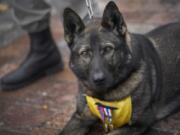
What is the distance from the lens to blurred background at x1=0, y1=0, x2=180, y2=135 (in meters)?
3.73

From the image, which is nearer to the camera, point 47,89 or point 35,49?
point 47,89

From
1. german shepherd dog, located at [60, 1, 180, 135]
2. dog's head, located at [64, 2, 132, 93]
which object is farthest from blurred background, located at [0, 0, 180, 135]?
dog's head, located at [64, 2, 132, 93]

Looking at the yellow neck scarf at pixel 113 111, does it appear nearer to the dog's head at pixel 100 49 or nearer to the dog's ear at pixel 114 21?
the dog's head at pixel 100 49

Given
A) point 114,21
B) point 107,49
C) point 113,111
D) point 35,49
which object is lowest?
point 113,111

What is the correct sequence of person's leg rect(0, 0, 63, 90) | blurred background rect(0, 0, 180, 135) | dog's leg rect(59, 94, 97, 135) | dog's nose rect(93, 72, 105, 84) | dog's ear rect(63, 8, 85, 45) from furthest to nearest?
person's leg rect(0, 0, 63, 90) < blurred background rect(0, 0, 180, 135) < dog's leg rect(59, 94, 97, 135) < dog's ear rect(63, 8, 85, 45) < dog's nose rect(93, 72, 105, 84)

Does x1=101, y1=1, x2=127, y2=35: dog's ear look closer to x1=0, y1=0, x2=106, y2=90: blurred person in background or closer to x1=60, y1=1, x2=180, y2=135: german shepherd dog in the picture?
x1=60, y1=1, x2=180, y2=135: german shepherd dog

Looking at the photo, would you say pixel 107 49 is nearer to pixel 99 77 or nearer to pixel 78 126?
pixel 99 77

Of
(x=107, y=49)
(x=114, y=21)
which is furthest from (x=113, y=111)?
(x=114, y=21)

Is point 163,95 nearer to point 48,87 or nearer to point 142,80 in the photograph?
point 142,80

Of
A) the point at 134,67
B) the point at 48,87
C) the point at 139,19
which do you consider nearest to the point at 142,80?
the point at 134,67

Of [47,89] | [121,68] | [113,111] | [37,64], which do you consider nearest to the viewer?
[121,68]

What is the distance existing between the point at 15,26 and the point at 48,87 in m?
1.84

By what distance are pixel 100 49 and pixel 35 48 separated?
5.70 ft

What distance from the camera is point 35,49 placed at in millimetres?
4613
